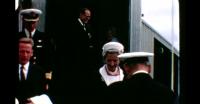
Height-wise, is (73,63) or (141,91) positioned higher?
(73,63)

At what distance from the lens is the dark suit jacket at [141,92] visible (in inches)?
171

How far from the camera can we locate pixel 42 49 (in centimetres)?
668

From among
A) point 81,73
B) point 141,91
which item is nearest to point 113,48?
point 81,73

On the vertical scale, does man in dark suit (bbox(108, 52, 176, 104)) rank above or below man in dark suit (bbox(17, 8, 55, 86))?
below

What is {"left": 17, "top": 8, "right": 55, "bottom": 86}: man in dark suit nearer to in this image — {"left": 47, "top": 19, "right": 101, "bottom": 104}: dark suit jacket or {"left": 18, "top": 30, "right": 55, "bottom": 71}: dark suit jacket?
{"left": 18, "top": 30, "right": 55, "bottom": 71}: dark suit jacket

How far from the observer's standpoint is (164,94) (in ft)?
14.3

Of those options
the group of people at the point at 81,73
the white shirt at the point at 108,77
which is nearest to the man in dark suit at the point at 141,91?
the group of people at the point at 81,73

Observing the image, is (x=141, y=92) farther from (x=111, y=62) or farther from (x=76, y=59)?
(x=76, y=59)

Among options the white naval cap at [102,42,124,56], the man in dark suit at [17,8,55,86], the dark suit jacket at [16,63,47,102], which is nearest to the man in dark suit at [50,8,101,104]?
the man in dark suit at [17,8,55,86]

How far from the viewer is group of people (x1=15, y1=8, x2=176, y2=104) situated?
4391 millimetres

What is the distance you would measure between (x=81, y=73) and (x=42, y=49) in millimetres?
1219

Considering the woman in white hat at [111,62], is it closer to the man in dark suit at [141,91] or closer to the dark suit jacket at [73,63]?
the dark suit jacket at [73,63]
